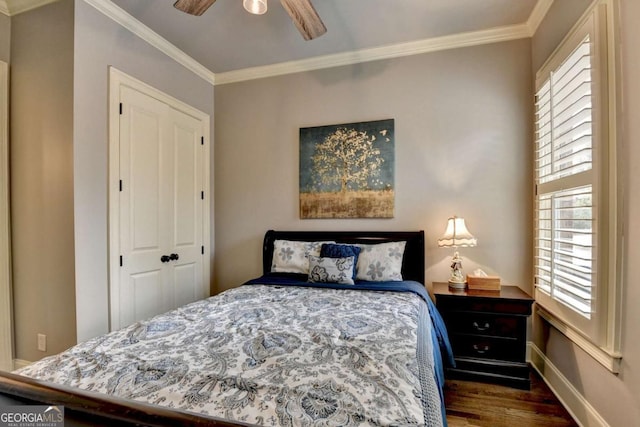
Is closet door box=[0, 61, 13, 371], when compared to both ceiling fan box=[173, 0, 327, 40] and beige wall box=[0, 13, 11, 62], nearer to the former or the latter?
beige wall box=[0, 13, 11, 62]

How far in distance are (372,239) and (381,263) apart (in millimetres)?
367

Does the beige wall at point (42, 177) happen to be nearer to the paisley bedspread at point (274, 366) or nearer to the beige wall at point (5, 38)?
the beige wall at point (5, 38)

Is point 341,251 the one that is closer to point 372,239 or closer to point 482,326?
point 372,239

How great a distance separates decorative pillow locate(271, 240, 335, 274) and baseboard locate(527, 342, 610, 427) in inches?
79.5

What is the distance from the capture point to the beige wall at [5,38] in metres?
2.38

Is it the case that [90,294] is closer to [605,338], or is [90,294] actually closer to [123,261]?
[123,261]

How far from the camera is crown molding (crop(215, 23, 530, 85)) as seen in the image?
Result: 9.05 ft

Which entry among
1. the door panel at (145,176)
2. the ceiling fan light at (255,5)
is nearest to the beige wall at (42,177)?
the door panel at (145,176)

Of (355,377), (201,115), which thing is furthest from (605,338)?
(201,115)

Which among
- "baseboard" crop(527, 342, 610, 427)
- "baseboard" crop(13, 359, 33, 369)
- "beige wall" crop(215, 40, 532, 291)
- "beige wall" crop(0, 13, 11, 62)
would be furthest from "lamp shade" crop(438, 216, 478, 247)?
"beige wall" crop(0, 13, 11, 62)

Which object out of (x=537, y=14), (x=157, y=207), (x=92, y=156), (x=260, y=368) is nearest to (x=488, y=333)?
(x=260, y=368)

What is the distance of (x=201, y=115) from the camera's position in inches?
136

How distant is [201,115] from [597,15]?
3384mm

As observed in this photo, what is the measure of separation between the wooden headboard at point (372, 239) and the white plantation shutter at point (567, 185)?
940 millimetres
